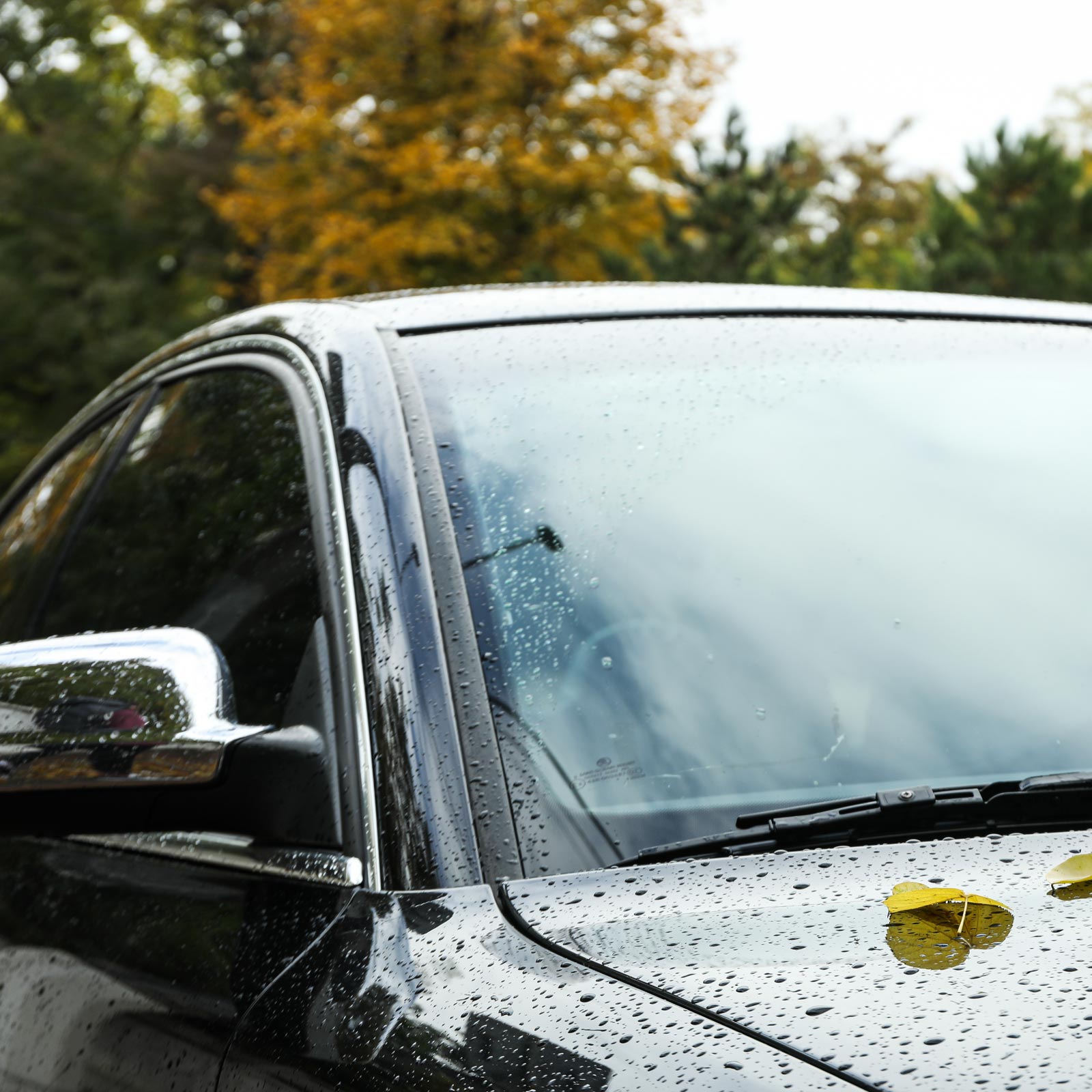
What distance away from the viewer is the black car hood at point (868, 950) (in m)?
0.90

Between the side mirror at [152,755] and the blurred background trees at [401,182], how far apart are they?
11.1m

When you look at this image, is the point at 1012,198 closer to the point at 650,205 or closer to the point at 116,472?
the point at 650,205

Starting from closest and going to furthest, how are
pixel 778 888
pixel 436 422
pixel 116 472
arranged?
pixel 778 888 → pixel 436 422 → pixel 116 472

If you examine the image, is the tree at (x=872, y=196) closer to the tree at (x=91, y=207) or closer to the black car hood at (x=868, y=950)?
the tree at (x=91, y=207)

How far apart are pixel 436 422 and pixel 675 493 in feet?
0.84

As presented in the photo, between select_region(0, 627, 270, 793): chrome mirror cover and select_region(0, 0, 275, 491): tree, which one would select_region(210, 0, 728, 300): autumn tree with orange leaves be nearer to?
select_region(0, 0, 275, 491): tree

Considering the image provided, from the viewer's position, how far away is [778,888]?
1.17 m

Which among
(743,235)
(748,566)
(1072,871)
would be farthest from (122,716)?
(743,235)

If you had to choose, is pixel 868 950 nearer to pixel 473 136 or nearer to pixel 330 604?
pixel 330 604

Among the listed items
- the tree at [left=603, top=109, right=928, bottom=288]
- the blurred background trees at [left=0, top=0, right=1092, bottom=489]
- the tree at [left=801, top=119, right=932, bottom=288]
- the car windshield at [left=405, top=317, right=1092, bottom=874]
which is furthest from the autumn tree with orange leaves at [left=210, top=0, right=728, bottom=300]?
the car windshield at [left=405, top=317, right=1092, bottom=874]

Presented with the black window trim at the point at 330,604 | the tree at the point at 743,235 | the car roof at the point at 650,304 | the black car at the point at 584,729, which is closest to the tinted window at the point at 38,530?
the black window trim at the point at 330,604

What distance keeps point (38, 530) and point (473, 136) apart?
21.1 meters

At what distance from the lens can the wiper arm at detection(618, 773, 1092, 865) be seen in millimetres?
1252

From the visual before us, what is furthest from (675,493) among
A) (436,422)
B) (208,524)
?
(208,524)
